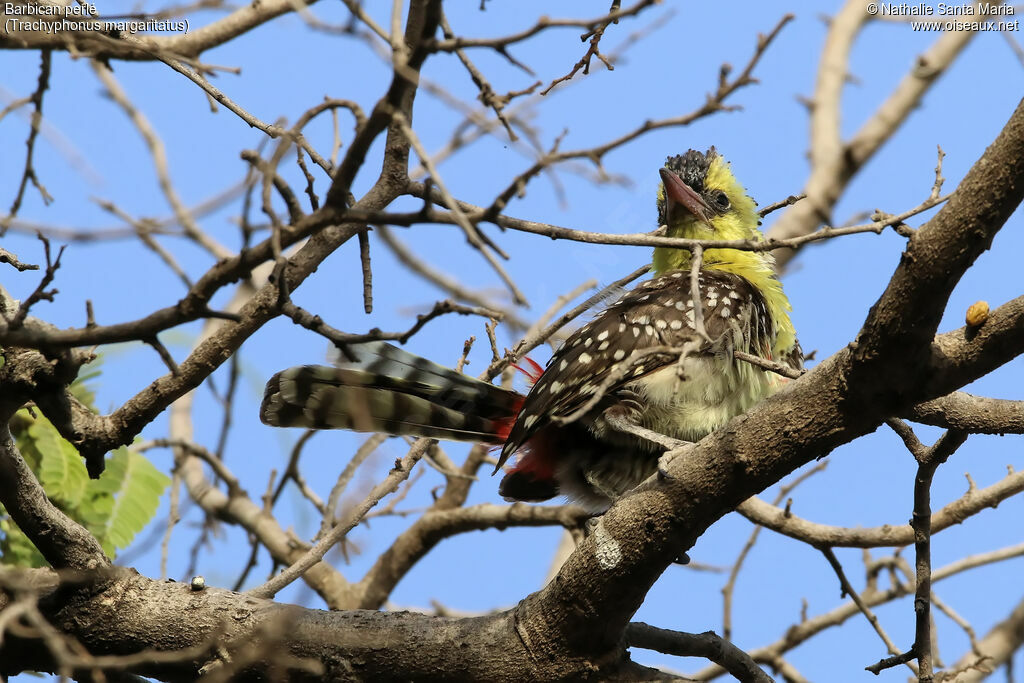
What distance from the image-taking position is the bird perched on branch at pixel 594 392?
169 inches

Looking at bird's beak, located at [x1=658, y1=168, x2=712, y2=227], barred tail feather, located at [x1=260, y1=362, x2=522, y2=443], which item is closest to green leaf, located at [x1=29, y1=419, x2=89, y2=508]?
barred tail feather, located at [x1=260, y1=362, x2=522, y2=443]

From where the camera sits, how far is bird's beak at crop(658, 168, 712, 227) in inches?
217

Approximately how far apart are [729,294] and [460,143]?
145 cm

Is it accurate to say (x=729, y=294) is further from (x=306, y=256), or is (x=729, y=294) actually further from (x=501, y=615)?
(x=306, y=256)

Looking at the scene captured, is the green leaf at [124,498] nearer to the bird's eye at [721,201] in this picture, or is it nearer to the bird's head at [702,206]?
the bird's head at [702,206]

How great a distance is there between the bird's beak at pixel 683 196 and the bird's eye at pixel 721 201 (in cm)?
12

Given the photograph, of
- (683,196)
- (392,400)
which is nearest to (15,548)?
(392,400)

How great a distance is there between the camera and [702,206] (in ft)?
18.4

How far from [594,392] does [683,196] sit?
174cm

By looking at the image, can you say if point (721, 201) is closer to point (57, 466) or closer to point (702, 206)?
point (702, 206)

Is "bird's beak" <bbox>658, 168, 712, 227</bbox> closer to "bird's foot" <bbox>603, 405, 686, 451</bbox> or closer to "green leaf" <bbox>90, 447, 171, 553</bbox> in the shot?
"bird's foot" <bbox>603, 405, 686, 451</bbox>

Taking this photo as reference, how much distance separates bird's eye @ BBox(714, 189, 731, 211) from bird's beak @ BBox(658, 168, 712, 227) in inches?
4.9

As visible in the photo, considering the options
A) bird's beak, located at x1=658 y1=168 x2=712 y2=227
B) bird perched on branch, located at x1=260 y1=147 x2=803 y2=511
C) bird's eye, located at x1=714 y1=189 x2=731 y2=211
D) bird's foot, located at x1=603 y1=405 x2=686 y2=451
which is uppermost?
bird's eye, located at x1=714 y1=189 x2=731 y2=211

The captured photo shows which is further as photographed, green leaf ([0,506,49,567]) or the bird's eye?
the bird's eye
